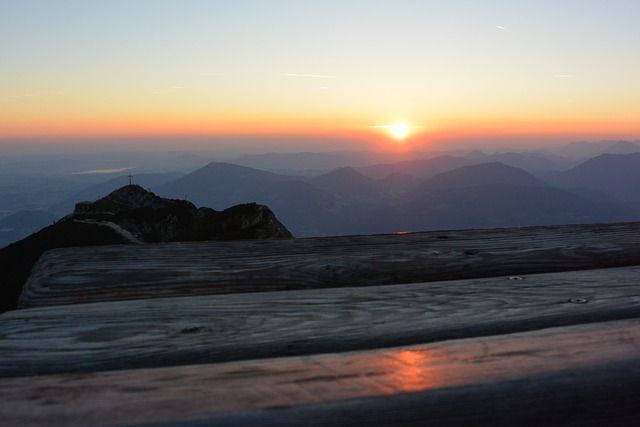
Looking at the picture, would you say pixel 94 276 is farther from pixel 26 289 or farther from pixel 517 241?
pixel 517 241

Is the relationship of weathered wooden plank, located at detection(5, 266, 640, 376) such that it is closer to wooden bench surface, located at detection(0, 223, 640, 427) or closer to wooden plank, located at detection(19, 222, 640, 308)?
wooden bench surface, located at detection(0, 223, 640, 427)

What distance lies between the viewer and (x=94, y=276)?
106 inches

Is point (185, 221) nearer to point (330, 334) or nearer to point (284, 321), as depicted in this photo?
point (284, 321)

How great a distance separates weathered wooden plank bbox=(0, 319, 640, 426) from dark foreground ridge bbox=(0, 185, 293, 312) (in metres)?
33.3

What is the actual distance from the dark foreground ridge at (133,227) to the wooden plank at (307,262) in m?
31.8

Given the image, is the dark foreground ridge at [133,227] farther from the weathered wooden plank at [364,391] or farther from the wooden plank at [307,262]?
the weathered wooden plank at [364,391]

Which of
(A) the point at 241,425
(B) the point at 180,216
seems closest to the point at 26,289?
(A) the point at 241,425

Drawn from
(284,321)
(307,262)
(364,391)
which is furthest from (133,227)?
(364,391)

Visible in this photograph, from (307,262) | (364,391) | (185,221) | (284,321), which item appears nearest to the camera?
(364,391)

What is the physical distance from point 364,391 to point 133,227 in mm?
63632

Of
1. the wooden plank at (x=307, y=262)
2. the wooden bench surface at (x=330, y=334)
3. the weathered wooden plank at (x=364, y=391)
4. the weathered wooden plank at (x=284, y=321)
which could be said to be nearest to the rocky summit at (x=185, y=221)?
the wooden plank at (x=307, y=262)

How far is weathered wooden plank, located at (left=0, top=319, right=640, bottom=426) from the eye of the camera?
1290 millimetres

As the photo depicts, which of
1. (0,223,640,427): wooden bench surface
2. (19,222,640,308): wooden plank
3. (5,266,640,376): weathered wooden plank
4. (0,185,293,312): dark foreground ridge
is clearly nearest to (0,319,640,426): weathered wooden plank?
(0,223,640,427): wooden bench surface

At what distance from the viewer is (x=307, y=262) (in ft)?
9.88
